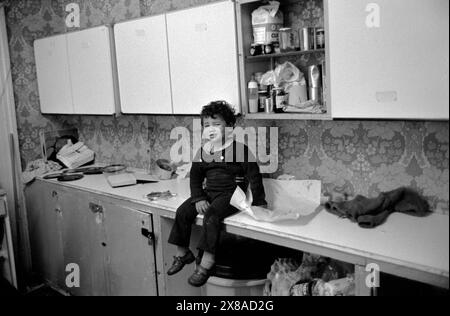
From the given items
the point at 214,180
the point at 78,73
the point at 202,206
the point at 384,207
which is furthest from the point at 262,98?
the point at 78,73

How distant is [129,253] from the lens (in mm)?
2359

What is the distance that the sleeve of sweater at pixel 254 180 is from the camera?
2031 millimetres

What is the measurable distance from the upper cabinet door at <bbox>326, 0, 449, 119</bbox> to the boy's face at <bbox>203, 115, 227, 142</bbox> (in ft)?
1.88

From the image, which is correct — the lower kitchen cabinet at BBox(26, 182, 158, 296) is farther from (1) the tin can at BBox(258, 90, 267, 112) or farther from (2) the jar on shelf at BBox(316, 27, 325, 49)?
(2) the jar on shelf at BBox(316, 27, 325, 49)

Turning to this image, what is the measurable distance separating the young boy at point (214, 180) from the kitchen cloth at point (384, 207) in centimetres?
42

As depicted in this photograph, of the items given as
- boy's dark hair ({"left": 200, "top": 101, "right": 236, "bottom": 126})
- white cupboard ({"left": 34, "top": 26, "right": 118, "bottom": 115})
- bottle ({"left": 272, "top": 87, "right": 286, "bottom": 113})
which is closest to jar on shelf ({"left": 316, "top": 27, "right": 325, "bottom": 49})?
bottle ({"left": 272, "top": 87, "right": 286, "bottom": 113})

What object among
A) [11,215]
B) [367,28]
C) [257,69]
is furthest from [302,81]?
[11,215]

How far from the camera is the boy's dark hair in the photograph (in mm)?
2078

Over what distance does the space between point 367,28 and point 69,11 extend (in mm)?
2504

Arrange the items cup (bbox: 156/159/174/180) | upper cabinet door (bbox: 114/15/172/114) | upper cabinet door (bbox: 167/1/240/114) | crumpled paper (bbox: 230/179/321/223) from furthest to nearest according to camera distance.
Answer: cup (bbox: 156/159/174/180) → upper cabinet door (bbox: 114/15/172/114) → upper cabinet door (bbox: 167/1/240/114) → crumpled paper (bbox: 230/179/321/223)

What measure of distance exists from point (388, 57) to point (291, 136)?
2.47 feet

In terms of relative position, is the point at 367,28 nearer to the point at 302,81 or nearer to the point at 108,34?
the point at 302,81

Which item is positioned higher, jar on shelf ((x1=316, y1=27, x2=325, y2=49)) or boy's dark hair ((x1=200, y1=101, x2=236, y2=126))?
jar on shelf ((x1=316, y1=27, x2=325, y2=49))

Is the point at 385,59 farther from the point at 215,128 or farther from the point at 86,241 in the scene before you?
the point at 86,241
